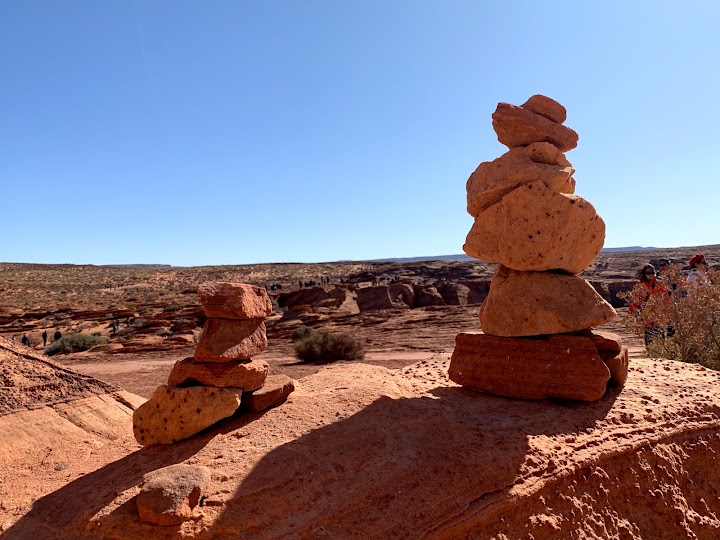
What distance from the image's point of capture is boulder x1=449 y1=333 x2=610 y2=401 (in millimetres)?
5723

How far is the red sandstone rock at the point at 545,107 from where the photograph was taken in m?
6.55

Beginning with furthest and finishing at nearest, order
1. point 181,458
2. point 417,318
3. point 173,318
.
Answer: point 173,318 → point 417,318 → point 181,458

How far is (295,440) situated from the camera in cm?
486

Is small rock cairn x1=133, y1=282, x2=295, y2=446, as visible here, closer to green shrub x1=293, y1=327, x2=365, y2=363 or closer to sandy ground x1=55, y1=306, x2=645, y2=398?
sandy ground x1=55, y1=306, x2=645, y2=398

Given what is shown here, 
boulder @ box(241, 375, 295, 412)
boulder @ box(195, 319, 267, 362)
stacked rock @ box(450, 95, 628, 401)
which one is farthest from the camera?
stacked rock @ box(450, 95, 628, 401)

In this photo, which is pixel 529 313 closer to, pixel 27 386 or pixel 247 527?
pixel 247 527

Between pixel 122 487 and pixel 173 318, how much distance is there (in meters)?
24.8

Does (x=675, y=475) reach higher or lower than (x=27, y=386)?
lower

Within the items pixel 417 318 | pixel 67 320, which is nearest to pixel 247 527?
pixel 417 318

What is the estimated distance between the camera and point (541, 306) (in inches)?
235

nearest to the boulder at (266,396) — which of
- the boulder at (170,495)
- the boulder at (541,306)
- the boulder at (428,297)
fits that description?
the boulder at (170,495)

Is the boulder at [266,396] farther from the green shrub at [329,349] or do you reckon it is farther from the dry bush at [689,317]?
the green shrub at [329,349]

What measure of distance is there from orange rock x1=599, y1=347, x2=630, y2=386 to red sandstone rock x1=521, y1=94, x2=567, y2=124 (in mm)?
3133

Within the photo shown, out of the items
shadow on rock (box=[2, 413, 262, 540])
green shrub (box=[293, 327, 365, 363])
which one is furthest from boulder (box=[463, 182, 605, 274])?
green shrub (box=[293, 327, 365, 363])
